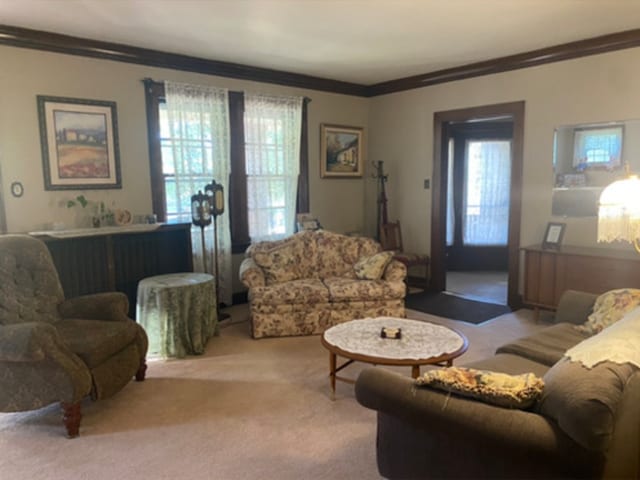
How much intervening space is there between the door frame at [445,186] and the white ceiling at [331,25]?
2.08 feet

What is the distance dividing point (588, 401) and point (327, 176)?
498cm

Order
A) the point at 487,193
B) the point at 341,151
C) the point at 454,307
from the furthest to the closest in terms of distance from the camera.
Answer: the point at 487,193
the point at 341,151
the point at 454,307

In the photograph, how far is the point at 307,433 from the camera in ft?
8.54

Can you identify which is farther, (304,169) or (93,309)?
(304,169)

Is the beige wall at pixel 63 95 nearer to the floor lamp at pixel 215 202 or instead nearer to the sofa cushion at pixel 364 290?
the floor lamp at pixel 215 202

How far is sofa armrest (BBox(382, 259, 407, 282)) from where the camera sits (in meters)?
4.43

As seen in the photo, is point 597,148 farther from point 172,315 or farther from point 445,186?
point 172,315

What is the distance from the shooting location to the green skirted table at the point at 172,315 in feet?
12.2

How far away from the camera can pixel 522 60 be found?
15.8 ft

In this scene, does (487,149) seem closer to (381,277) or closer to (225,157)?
(381,277)

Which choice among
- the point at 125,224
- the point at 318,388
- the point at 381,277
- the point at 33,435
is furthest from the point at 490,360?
the point at 125,224

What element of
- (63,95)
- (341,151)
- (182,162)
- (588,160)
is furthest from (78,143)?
(588,160)

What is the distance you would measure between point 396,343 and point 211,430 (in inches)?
47.8

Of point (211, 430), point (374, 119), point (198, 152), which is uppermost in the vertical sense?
point (374, 119)
